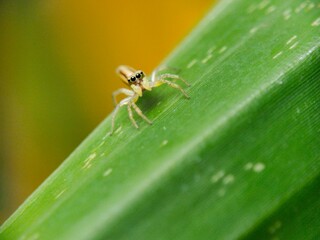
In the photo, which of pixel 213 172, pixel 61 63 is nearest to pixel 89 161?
pixel 213 172

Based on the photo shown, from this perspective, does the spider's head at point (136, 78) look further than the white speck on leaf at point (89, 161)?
Yes

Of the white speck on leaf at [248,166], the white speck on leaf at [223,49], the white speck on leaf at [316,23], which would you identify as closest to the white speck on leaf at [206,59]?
the white speck on leaf at [223,49]

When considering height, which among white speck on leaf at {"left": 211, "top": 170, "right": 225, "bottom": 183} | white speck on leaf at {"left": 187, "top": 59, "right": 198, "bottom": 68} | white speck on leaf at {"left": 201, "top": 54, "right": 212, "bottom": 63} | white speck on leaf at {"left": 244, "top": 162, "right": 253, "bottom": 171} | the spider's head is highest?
the spider's head

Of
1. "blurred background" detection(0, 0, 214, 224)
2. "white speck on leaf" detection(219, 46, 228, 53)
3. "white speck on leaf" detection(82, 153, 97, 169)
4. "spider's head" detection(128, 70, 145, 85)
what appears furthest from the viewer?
"blurred background" detection(0, 0, 214, 224)

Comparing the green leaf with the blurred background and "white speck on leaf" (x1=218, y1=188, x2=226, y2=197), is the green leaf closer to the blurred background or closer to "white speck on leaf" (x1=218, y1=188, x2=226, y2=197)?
"white speck on leaf" (x1=218, y1=188, x2=226, y2=197)

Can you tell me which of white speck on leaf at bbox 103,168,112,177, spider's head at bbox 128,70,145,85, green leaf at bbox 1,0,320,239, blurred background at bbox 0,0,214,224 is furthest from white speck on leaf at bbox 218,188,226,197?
blurred background at bbox 0,0,214,224

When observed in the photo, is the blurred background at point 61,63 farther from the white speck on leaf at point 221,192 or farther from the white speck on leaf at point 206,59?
the white speck on leaf at point 221,192

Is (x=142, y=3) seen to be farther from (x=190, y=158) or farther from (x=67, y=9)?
(x=190, y=158)

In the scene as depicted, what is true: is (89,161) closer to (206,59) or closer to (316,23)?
(206,59)
